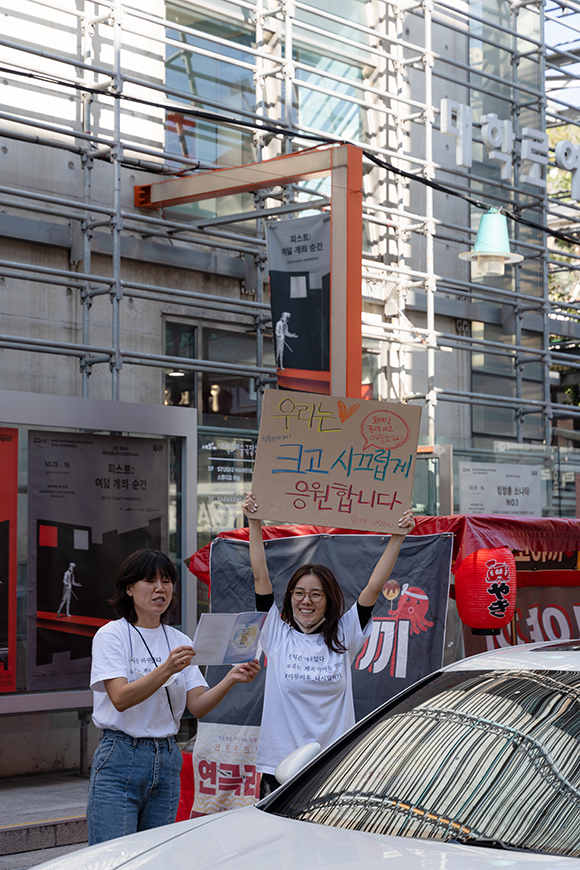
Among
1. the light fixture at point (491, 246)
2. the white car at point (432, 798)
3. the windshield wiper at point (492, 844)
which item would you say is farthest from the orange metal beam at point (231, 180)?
the windshield wiper at point (492, 844)

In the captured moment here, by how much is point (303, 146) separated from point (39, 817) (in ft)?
28.3

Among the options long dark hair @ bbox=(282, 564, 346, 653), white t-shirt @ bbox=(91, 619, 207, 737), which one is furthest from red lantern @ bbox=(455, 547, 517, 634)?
white t-shirt @ bbox=(91, 619, 207, 737)

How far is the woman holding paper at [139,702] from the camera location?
4.01 metres

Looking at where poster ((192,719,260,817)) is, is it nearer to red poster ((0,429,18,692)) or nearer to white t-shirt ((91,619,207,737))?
white t-shirt ((91,619,207,737))

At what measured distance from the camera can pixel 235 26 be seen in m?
13.1

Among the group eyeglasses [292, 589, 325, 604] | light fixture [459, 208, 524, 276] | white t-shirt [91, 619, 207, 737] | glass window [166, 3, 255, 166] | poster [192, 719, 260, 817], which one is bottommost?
poster [192, 719, 260, 817]

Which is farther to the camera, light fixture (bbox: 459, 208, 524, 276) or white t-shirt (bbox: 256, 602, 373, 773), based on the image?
light fixture (bbox: 459, 208, 524, 276)

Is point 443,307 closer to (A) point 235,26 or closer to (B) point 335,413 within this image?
(A) point 235,26

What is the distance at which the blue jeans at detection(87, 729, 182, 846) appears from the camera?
4.01 meters

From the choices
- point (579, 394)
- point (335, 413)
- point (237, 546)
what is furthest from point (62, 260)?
point (579, 394)

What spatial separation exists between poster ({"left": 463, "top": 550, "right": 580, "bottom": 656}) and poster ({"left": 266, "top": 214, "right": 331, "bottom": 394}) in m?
3.57

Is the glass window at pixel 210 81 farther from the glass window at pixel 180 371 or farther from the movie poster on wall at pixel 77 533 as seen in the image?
the movie poster on wall at pixel 77 533

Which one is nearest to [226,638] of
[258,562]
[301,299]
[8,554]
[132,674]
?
[132,674]

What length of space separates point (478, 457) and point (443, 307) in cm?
298
